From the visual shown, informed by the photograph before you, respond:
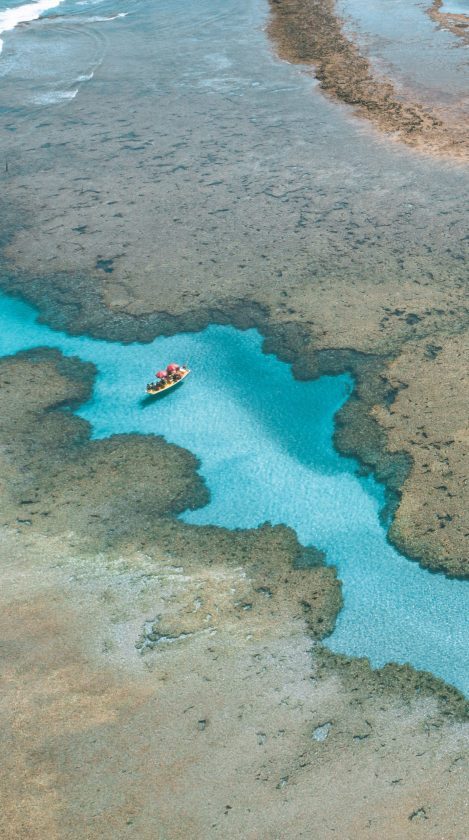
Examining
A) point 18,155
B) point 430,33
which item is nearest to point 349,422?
point 18,155

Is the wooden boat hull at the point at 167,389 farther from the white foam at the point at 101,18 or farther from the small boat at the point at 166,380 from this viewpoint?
the white foam at the point at 101,18

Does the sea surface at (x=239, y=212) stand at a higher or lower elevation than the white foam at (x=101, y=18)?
lower

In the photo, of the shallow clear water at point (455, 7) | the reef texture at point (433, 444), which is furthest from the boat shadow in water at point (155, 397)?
the shallow clear water at point (455, 7)

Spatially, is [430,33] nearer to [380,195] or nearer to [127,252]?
[380,195]

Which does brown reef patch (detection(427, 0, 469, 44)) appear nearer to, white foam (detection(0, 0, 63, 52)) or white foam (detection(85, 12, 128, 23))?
white foam (detection(85, 12, 128, 23))

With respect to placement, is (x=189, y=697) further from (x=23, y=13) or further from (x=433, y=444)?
(x=23, y=13)

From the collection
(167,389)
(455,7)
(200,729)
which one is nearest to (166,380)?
(167,389)
